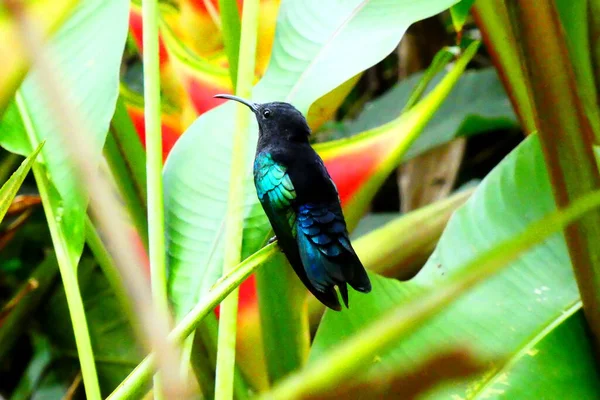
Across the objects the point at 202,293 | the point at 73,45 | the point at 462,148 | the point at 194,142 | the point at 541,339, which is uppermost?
the point at 73,45

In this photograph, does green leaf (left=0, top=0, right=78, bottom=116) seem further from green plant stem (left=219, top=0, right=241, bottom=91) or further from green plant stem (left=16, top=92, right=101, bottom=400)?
green plant stem (left=219, top=0, right=241, bottom=91)

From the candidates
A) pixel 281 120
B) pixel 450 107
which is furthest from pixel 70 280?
pixel 450 107

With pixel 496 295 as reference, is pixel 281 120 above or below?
above

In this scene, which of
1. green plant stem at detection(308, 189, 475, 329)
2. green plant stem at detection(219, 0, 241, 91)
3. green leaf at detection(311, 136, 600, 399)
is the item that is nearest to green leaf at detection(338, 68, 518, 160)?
green plant stem at detection(308, 189, 475, 329)

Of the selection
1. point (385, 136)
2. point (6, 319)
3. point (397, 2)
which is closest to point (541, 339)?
point (385, 136)

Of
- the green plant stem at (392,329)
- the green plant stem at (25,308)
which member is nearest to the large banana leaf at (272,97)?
the green plant stem at (392,329)

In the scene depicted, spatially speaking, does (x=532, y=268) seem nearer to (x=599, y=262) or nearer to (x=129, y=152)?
(x=599, y=262)

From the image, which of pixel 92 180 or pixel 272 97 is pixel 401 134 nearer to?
pixel 272 97

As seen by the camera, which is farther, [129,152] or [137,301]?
[129,152]
